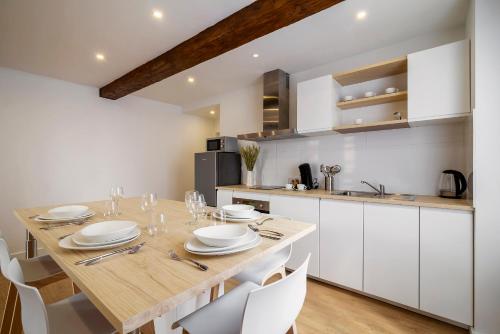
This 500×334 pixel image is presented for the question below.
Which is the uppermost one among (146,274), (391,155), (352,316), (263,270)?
(391,155)

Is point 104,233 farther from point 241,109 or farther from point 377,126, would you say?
point 241,109

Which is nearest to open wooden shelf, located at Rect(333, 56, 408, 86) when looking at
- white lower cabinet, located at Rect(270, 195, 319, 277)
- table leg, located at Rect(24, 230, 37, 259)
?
white lower cabinet, located at Rect(270, 195, 319, 277)

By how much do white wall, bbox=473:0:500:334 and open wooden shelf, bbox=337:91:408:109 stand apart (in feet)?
1.88

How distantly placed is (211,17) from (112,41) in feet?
3.66

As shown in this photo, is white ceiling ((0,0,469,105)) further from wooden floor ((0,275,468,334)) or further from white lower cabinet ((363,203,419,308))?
wooden floor ((0,275,468,334))

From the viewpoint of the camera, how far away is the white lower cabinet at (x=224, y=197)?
3045 millimetres

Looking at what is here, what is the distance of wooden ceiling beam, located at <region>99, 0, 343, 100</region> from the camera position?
5.32 feet

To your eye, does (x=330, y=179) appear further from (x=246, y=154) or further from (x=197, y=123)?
(x=197, y=123)

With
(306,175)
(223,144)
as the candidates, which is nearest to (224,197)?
(223,144)

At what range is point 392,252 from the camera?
1.84m

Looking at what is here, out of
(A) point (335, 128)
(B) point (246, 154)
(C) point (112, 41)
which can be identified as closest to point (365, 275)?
(A) point (335, 128)

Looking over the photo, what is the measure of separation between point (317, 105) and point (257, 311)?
7.36 feet

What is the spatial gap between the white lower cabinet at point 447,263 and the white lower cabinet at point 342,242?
451 mm

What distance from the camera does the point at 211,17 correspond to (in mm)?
1915
